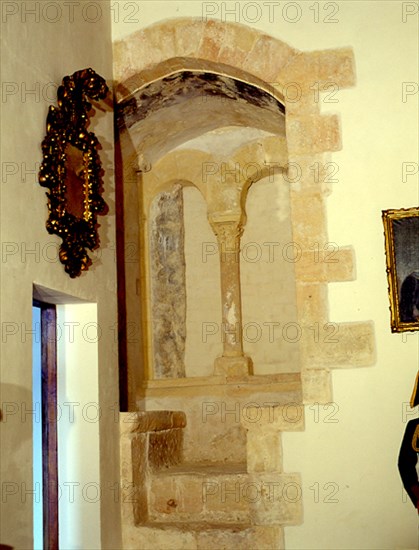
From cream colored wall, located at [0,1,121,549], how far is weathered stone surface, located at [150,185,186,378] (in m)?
1.53

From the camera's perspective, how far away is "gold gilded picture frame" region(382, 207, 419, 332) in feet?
15.0

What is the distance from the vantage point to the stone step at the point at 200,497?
5.00m

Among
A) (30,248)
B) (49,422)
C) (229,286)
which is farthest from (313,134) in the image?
(49,422)

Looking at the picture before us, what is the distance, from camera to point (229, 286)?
21.8ft

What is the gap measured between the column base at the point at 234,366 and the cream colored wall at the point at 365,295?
1.79 metres

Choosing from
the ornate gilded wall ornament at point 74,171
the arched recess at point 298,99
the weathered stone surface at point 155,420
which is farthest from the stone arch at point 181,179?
the ornate gilded wall ornament at point 74,171

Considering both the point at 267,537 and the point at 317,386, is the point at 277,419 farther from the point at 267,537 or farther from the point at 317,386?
the point at 267,537

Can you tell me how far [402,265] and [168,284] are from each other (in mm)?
2563

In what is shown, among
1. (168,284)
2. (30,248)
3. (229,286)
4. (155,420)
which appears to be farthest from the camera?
(168,284)

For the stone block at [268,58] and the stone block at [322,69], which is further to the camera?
the stone block at [268,58]

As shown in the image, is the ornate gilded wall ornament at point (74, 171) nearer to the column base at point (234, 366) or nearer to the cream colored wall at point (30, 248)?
the cream colored wall at point (30, 248)

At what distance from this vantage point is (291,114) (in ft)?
16.2

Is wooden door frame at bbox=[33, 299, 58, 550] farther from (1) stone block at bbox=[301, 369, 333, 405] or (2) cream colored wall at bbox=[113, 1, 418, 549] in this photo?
(1) stone block at bbox=[301, 369, 333, 405]

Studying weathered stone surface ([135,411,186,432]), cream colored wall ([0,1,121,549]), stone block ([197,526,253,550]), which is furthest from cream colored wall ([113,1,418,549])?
cream colored wall ([0,1,121,549])
